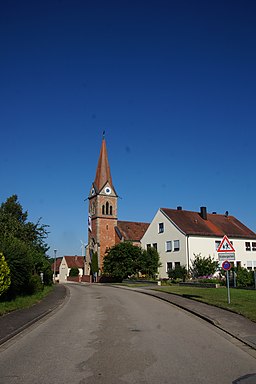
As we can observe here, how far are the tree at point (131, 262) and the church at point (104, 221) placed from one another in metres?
14.9

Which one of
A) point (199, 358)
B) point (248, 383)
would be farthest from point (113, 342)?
point (248, 383)

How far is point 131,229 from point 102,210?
263 inches

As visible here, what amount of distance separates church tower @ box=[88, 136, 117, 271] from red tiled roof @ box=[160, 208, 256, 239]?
19.4 m

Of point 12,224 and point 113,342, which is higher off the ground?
point 12,224

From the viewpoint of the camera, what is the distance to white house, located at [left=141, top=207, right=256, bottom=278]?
156 feet

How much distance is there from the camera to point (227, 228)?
53.1m

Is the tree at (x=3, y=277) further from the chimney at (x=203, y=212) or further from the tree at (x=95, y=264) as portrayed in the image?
the tree at (x=95, y=264)

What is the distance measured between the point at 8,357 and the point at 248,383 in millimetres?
4749

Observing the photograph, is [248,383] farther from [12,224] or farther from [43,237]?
[43,237]

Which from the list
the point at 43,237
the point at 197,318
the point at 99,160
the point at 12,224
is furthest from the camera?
the point at 99,160

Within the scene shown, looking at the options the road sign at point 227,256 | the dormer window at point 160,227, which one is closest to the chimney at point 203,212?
the dormer window at point 160,227

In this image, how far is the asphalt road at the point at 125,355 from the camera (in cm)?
622

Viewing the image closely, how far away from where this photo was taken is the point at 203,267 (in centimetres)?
4447

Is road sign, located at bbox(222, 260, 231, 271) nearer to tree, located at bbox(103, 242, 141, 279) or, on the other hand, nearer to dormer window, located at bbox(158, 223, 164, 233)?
tree, located at bbox(103, 242, 141, 279)
